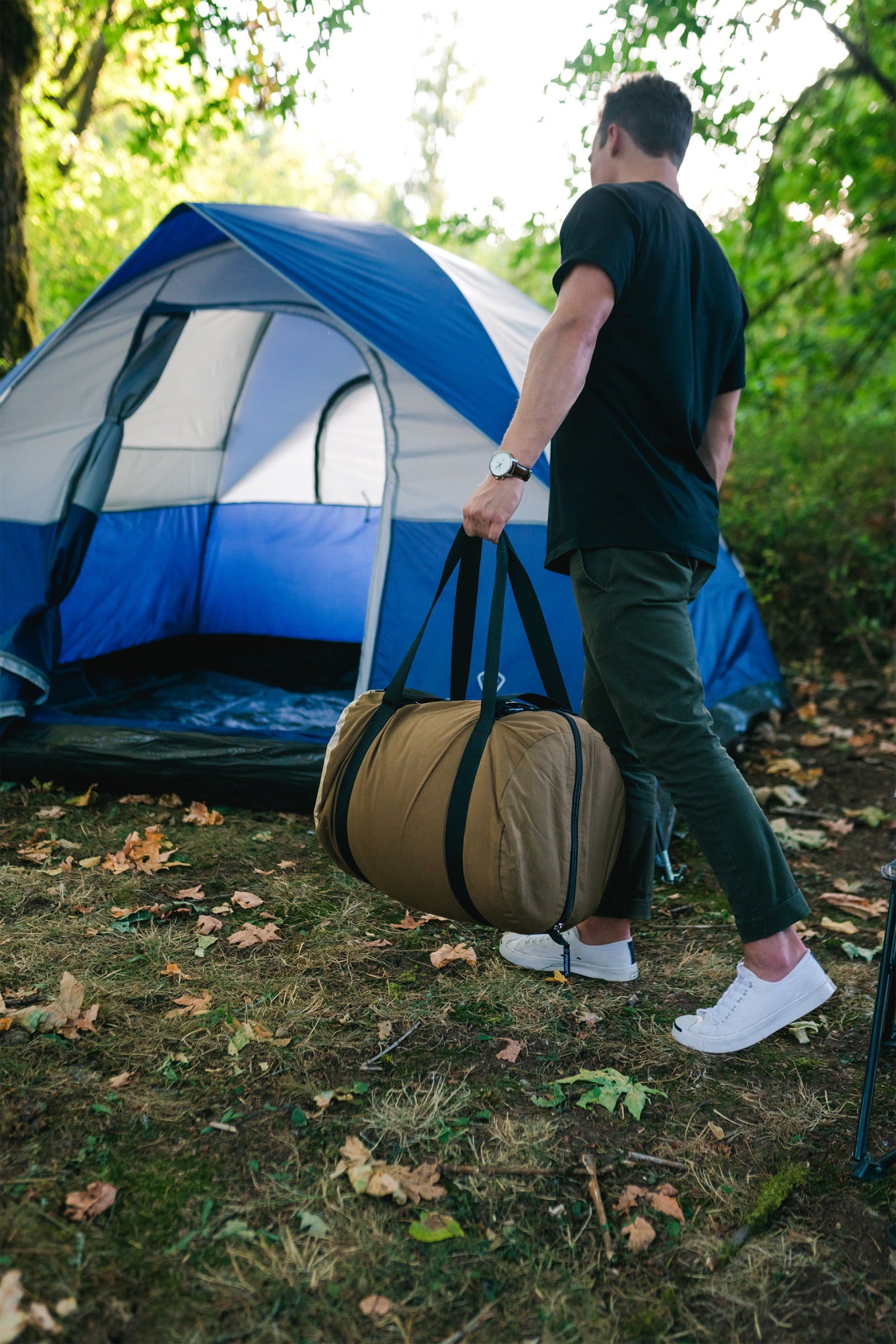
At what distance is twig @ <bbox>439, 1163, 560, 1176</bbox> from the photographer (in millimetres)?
1688

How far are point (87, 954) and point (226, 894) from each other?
0.49 m

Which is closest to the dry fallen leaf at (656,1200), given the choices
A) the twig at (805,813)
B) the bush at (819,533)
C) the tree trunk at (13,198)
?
the twig at (805,813)

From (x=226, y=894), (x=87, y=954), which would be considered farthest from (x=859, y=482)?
(x=87, y=954)

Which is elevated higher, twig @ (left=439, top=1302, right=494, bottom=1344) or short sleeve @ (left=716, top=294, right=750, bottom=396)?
short sleeve @ (left=716, top=294, right=750, bottom=396)

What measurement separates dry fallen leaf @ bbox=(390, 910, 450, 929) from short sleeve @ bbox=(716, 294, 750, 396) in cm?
153

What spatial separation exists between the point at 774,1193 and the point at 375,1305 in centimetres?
70

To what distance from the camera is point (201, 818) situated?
3328 millimetres

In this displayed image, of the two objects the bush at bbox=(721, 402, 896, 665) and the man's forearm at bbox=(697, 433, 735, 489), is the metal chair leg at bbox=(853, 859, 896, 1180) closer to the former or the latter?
the man's forearm at bbox=(697, 433, 735, 489)

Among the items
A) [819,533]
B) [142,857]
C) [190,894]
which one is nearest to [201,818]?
[142,857]

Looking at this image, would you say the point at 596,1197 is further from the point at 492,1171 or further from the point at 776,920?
the point at 776,920

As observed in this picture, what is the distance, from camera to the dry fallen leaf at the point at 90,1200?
153 centimetres

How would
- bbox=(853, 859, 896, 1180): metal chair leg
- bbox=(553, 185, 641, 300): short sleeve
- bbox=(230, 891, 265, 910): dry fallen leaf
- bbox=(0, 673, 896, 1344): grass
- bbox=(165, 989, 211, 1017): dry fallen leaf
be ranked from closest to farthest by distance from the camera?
bbox=(0, 673, 896, 1344): grass < bbox=(853, 859, 896, 1180): metal chair leg < bbox=(553, 185, 641, 300): short sleeve < bbox=(165, 989, 211, 1017): dry fallen leaf < bbox=(230, 891, 265, 910): dry fallen leaf

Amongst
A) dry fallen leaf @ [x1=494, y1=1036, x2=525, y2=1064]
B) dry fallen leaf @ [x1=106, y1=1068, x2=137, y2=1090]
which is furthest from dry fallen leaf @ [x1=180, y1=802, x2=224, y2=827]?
dry fallen leaf @ [x1=494, y1=1036, x2=525, y2=1064]

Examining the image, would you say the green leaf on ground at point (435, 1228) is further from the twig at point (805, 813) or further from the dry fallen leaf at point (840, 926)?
the twig at point (805, 813)
